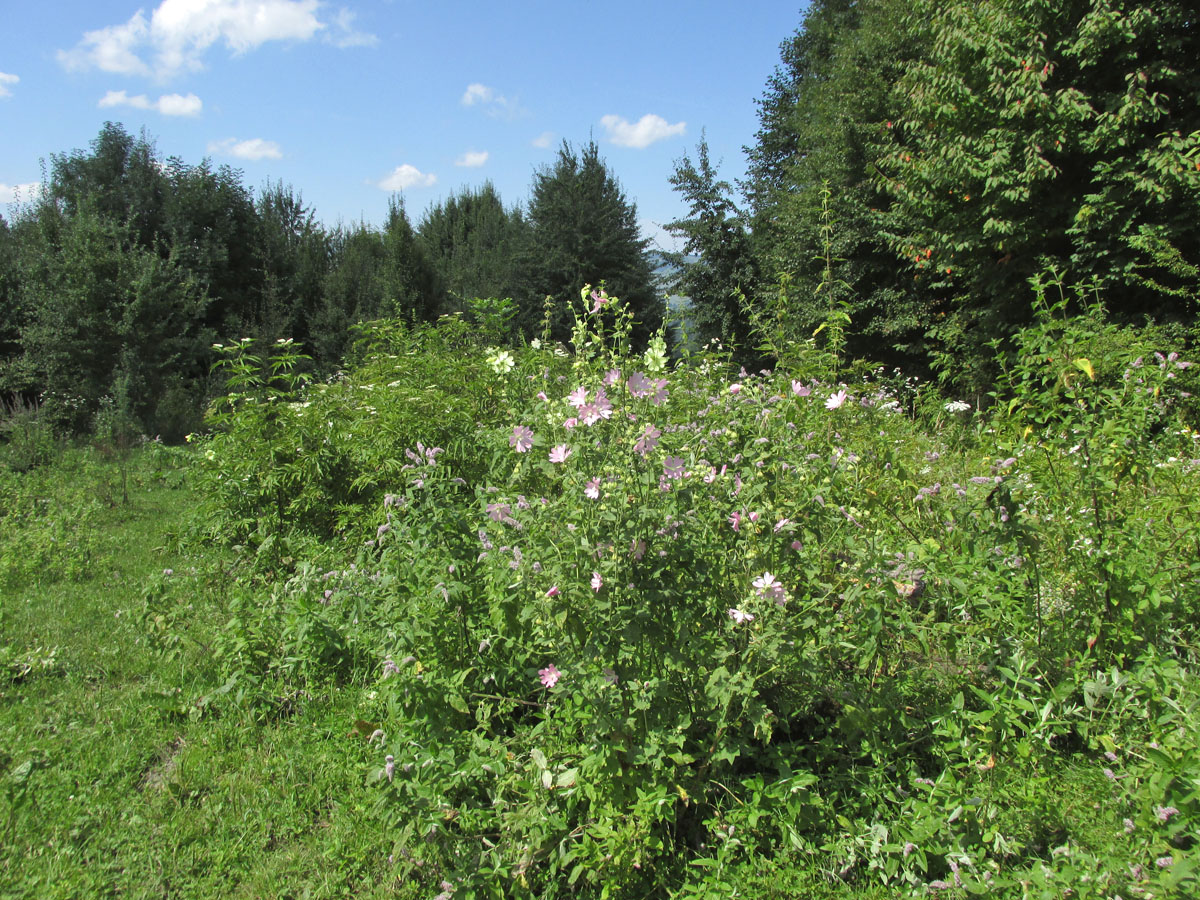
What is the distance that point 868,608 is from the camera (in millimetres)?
1930

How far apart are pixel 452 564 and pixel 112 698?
2.12 meters

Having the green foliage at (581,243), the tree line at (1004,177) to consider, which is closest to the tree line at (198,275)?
the green foliage at (581,243)

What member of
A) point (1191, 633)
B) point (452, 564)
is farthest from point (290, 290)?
point (1191, 633)

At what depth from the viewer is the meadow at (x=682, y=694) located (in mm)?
1731

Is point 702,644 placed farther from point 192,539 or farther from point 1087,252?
point 1087,252

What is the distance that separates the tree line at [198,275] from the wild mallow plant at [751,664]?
2.45 metres

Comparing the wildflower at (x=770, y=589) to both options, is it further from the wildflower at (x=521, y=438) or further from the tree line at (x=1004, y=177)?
the tree line at (x=1004, y=177)

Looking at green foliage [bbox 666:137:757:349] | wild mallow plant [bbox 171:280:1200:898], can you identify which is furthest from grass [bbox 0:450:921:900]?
green foliage [bbox 666:137:757:349]

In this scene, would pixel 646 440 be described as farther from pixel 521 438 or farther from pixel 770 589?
pixel 770 589

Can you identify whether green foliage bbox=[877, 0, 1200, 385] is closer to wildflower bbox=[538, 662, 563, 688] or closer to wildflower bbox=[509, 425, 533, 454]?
wildflower bbox=[509, 425, 533, 454]

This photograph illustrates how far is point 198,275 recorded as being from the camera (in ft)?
47.6

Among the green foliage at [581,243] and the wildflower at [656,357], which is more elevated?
the green foliage at [581,243]

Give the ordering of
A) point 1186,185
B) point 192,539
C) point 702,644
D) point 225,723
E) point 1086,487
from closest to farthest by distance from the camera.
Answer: point 702,644, point 1086,487, point 225,723, point 192,539, point 1186,185

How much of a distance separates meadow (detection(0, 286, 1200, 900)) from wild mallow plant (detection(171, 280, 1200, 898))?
1cm
